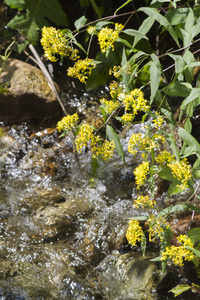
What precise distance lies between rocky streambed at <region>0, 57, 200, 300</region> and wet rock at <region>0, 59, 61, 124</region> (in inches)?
3.1

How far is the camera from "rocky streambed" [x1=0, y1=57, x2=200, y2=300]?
193 cm

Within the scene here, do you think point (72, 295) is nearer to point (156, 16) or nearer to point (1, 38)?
point (156, 16)

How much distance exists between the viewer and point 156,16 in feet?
4.53

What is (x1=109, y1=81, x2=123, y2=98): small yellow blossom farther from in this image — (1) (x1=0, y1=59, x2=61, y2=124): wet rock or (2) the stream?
(1) (x1=0, y1=59, x2=61, y2=124): wet rock

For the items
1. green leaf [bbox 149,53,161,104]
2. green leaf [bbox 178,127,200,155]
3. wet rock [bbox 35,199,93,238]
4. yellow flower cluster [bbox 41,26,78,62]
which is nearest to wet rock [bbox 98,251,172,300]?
wet rock [bbox 35,199,93,238]

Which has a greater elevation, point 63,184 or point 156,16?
point 156,16

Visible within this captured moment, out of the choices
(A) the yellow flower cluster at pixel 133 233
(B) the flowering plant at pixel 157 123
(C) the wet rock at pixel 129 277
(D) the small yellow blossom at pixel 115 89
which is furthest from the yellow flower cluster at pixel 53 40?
(C) the wet rock at pixel 129 277

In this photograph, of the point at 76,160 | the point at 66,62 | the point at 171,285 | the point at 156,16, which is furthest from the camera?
the point at 66,62

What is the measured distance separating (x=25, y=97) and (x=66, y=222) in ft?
4.48

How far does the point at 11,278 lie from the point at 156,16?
159 cm

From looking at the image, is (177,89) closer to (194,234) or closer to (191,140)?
(191,140)

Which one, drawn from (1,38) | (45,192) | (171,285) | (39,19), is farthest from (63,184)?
(1,38)

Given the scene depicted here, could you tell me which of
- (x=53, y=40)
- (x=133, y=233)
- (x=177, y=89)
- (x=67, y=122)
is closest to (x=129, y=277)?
(x=133, y=233)

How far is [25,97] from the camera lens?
3.20m
